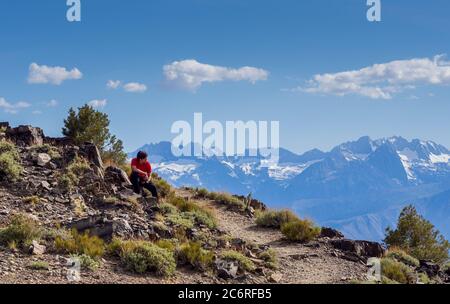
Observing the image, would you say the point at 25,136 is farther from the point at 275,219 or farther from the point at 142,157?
the point at 275,219

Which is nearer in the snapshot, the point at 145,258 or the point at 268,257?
the point at 145,258

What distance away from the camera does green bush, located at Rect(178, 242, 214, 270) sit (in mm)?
15641

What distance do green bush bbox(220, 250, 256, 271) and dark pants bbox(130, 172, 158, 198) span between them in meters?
7.68

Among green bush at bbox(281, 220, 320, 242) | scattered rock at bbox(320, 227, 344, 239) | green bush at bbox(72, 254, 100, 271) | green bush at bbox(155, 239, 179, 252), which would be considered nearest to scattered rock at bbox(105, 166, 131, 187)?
green bush at bbox(281, 220, 320, 242)

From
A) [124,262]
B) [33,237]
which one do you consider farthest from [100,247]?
[33,237]

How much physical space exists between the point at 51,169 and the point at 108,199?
3892 mm

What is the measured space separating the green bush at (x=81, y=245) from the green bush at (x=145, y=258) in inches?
19.0

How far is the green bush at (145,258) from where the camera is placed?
14.6 m

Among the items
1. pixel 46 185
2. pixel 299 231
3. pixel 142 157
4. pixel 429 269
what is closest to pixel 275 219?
pixel 299 231

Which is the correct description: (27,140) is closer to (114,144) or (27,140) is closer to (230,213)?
(114,144)

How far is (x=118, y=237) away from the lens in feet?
54.6

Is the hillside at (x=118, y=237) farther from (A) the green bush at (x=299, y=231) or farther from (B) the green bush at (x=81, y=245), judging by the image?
(A) the green bush at (x=299, y=231)

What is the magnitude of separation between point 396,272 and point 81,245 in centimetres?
1042

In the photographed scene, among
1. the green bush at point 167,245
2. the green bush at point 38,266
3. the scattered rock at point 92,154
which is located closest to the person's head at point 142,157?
the scattered rock at point 92,154
